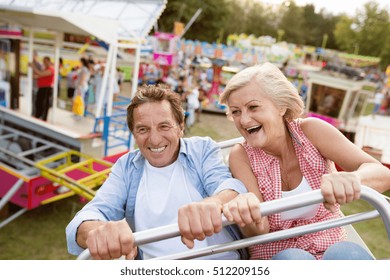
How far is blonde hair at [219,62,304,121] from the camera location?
1.53 meters

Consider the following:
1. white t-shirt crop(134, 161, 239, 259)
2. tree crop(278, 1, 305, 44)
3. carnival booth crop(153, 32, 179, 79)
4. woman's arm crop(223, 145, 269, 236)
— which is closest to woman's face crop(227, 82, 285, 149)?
woman's arm crop(223, 145, 269, 236)

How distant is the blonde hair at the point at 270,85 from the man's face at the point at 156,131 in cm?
23

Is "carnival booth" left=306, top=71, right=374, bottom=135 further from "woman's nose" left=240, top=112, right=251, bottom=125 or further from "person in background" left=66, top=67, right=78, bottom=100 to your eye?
"woman's nose" left=240, top=112, right=251, bottom=125

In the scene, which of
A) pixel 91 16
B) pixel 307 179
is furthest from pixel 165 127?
pixel 91 16

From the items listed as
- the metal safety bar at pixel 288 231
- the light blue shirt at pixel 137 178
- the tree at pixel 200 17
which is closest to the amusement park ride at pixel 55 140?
the light blue shirt at pixel 137 178

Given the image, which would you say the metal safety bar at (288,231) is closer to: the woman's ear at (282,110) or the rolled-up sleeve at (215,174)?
the rolled-up sleeve at (215,174)

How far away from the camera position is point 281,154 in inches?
65.4

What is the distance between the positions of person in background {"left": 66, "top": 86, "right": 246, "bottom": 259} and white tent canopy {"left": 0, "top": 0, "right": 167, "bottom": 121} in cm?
363

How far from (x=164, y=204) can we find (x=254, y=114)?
1.59ft

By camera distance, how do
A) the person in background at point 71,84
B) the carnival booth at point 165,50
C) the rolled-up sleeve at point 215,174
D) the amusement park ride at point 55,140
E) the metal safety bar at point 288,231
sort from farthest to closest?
1. the carnival booth at point 165,50
2. the person in background at point 71,84
3. the amusement park ride at point 55,140
4. the rolled-up sleeve at point 215,174
5. the metal safety bar at point 288,231

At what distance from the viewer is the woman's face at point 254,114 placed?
1.51 m

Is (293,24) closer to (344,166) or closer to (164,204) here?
(344,166)
